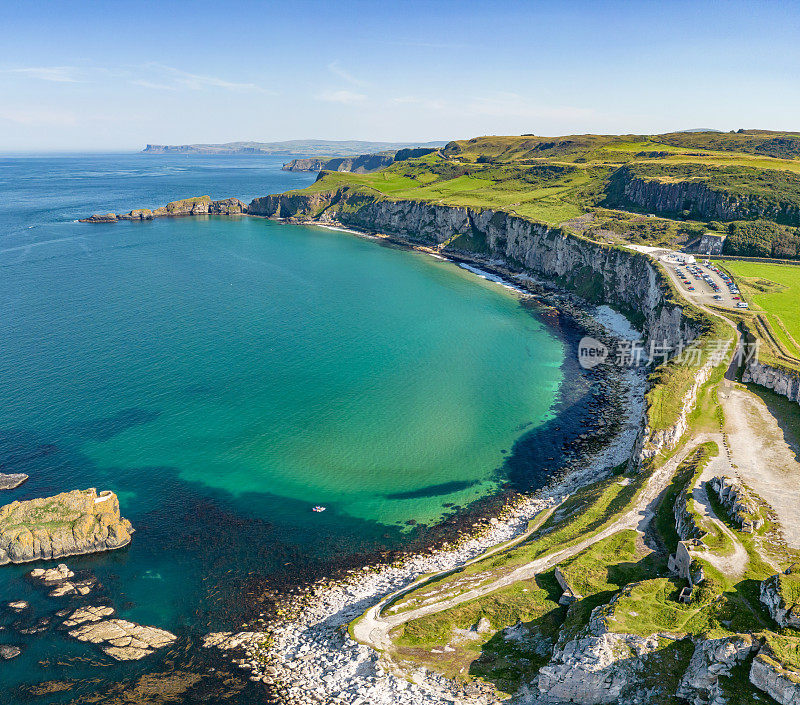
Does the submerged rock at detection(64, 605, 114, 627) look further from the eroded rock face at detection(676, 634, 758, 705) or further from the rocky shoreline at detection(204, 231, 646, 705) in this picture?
the eroded rock face at detection(676, 634, 758, 705)

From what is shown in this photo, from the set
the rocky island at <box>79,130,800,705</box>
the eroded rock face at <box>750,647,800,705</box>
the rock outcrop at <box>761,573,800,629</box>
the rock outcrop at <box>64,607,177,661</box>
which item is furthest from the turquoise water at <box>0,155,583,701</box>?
the eroded rock face at <box>750,647,800,705</box>

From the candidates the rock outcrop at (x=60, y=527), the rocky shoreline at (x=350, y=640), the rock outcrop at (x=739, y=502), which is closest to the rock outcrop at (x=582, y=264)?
the rock outcrop at (x=739, y=502)

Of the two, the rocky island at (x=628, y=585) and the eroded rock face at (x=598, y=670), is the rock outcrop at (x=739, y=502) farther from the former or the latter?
the eroded rock face at (x=598, y=670)

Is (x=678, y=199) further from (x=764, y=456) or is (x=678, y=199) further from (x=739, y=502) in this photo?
(x=739, y=502)

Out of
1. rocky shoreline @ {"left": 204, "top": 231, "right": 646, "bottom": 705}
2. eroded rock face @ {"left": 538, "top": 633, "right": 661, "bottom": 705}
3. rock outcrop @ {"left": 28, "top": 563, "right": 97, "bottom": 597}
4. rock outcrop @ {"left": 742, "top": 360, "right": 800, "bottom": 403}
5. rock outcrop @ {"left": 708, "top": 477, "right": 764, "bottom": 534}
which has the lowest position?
rocky shoreline @ {"left": 204, "top": 231, "right": 646, "bottom": 705}

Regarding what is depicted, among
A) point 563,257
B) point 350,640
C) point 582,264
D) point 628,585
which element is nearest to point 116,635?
A: point 350,640

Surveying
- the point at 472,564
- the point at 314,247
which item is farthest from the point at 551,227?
the point at 472,564
